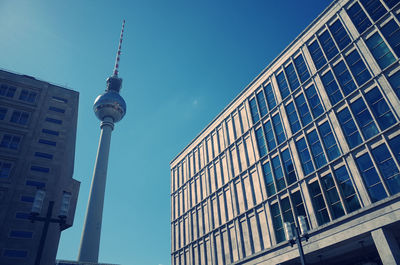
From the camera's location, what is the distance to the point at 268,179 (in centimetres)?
3494

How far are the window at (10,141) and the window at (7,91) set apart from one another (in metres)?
6.64

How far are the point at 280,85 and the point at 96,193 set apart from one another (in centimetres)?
6278

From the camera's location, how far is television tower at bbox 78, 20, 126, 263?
7488 cm

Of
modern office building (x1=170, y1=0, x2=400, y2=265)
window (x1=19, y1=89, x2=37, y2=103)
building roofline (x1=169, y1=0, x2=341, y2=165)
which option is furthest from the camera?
window (x1=19, y1=89, x2=37, y2=103)

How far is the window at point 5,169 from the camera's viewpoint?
3619cm

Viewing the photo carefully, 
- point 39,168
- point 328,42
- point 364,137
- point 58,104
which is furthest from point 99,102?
point 364,137

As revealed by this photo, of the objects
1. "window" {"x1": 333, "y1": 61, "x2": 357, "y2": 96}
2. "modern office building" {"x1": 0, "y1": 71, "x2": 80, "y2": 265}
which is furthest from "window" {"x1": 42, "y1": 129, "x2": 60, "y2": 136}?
"window" {"x1": 333, "y1": 61, "x2": 357, "y2": 96}

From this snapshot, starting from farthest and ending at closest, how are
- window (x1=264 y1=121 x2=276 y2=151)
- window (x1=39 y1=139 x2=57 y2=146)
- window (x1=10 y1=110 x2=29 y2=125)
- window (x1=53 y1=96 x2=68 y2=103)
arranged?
window (x1=53 y1=96 x2=68 y2=103), window (x1=10 y1=110 x2=29 y2=125), window (x1=39 y1=139 x2=57 y2=146), window (x1=264 y1=121 x2=276 y2=151)

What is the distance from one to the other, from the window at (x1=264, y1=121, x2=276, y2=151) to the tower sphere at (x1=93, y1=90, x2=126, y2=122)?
235 feet

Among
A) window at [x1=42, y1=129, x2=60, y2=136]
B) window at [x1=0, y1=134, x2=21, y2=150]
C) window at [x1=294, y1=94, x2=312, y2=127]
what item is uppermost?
window at [x1=42, y1=129, x2=60, y2=136]

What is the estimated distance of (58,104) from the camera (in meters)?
45.2

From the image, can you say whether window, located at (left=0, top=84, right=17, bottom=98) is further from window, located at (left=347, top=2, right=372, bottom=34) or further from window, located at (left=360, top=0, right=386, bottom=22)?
window, located at (left=360, top=0, right=386, bottom=22)

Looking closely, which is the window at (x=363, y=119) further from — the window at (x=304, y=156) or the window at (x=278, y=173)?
the window at (x=278, y=173)

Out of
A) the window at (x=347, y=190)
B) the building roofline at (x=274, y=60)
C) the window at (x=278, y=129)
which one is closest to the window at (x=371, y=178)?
the window at (x=347, y=190)
